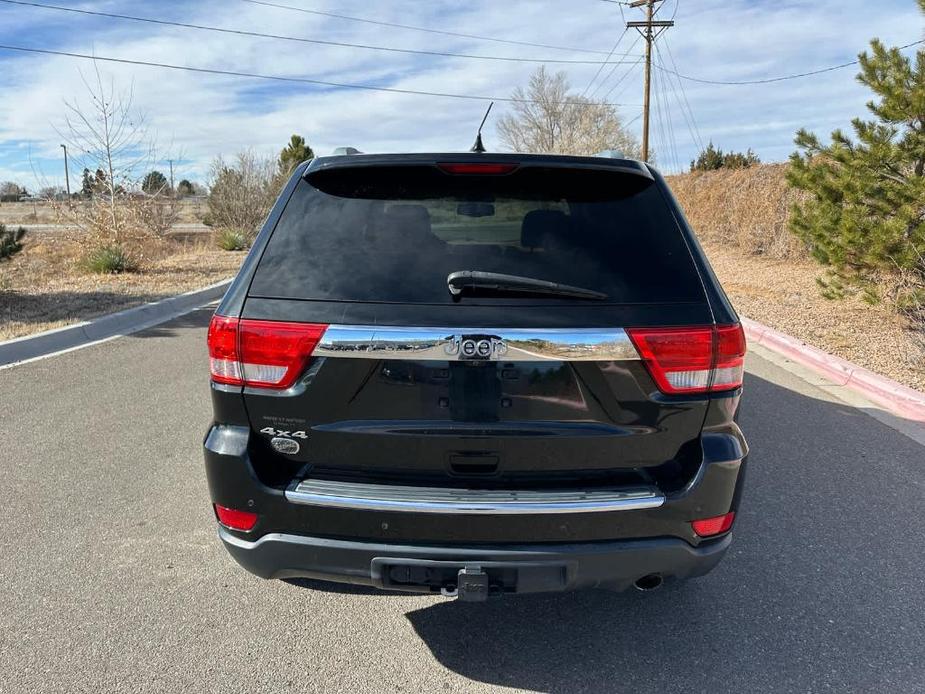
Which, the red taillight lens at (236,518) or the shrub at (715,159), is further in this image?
the shrub at (715,159)

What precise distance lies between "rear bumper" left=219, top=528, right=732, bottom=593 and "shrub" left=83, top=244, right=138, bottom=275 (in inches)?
529

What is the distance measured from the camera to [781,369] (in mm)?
7352

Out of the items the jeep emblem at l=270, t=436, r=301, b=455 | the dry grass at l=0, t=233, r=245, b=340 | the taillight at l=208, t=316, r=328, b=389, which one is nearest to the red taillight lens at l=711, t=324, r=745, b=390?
the taillight at l=208, t=316, r=328, b=389

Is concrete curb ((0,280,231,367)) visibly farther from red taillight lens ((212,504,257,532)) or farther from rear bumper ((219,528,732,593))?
rear bumper ((219,528,732,593))

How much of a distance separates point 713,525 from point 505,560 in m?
0.73

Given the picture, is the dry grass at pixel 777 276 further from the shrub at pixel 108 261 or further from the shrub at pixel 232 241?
the shrub at pixel 232 241

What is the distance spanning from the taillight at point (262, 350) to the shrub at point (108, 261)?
13266 millimetres

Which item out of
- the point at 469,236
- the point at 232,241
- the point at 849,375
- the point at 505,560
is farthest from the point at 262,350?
the point at 232,241

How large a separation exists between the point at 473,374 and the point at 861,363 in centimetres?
662

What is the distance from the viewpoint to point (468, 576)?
221 centimetres

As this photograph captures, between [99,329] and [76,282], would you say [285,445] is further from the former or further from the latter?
[76,282]

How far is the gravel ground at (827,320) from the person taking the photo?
7354 mm

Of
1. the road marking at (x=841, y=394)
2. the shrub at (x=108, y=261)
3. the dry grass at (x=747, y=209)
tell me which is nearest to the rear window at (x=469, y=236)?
the road marking at (x=841, y=394)

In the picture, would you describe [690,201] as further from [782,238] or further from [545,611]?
[545,611]
